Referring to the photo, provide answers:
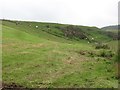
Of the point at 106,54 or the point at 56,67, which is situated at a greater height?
the point at 106,54

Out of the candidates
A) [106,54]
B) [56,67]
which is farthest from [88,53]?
[56,67]

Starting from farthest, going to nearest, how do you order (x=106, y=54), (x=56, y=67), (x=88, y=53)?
(x=88, y=53) < (x=106, y=54) < (x=56, y=67)

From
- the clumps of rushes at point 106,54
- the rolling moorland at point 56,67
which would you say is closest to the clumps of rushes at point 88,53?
the rolling moorland at point 56,67

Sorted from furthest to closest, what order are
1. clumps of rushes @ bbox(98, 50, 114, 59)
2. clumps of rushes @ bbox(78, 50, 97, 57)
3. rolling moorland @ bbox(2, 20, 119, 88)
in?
clumps of rushes @ bbox(78, 50, 97, 57) < clumps of rushes @ bbox(98, 50, 114, 59) < rolling moorland @ bbox(2, 20, 119, 88)

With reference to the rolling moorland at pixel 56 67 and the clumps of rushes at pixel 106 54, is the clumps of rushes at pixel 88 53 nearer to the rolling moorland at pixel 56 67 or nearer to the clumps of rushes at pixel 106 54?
the rolling moorland at pixel 56 67

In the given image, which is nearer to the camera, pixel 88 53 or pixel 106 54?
pixel 106 54

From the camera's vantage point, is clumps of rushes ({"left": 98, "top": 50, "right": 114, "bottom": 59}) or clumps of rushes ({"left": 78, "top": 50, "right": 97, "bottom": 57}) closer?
clumps of rushes ({"left": 98, "top": 50, "right": 114, "bottom": 59})

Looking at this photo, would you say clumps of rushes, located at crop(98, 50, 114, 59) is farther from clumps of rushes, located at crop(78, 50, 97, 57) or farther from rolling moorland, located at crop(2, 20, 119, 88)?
clumps of rushes, located at crop(78, 50, 97, 57)

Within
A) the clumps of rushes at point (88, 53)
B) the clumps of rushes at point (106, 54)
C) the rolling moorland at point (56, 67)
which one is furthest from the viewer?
the clumps of rushes at point (88, 53)

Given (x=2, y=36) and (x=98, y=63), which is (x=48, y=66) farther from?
(x=2, y=36)

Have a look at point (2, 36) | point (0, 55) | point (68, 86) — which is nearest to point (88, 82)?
point (68, 86)

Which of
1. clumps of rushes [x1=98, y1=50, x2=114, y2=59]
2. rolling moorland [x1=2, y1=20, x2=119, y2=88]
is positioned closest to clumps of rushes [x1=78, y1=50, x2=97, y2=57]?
rolling moorland [x1=2, y1=20, x2=119, y2=88]

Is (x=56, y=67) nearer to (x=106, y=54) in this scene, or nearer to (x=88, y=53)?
(x=106, y=54)

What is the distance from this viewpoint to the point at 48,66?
147ft
